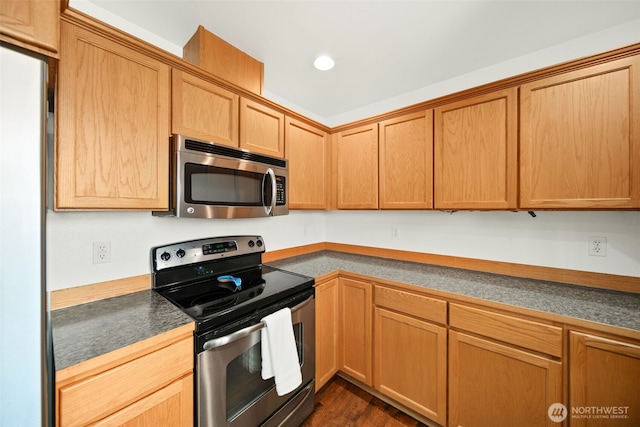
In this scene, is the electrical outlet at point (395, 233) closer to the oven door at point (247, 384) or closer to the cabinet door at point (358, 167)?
the cabinet door at point (358, 167)

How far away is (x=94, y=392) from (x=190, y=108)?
132cm

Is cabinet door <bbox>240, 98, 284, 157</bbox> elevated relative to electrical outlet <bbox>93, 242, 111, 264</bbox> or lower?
elevated

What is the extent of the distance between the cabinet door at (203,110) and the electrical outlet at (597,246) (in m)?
2.34

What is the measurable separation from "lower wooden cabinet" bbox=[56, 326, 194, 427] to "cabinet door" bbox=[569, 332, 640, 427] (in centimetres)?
173

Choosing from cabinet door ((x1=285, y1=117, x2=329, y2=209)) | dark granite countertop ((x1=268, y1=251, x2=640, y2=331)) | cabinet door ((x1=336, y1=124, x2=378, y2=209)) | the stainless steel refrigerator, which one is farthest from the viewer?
cabinet door ((x1=336, y1=124, x2=378, y2=209))

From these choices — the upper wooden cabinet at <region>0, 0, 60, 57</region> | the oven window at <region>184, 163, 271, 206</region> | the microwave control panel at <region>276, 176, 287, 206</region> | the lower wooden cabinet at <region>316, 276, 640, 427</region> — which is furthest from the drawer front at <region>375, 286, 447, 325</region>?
the upper wooden cabinet at <region>0, 0, 60, 57</region>

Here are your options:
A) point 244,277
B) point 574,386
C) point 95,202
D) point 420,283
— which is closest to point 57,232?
point 95,202

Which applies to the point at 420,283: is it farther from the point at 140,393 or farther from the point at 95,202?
the point at 95,202

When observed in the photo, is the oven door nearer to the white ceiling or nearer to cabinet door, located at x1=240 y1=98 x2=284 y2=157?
cabinet door, located at x1=240 y1=98 x2=284 y2=157

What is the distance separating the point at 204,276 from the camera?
1595mm

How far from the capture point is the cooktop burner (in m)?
1.18

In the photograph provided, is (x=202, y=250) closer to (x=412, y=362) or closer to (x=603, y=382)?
(x=412, y=362)

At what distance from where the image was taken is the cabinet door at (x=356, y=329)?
5.85 feet

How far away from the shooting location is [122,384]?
836 millimetres
